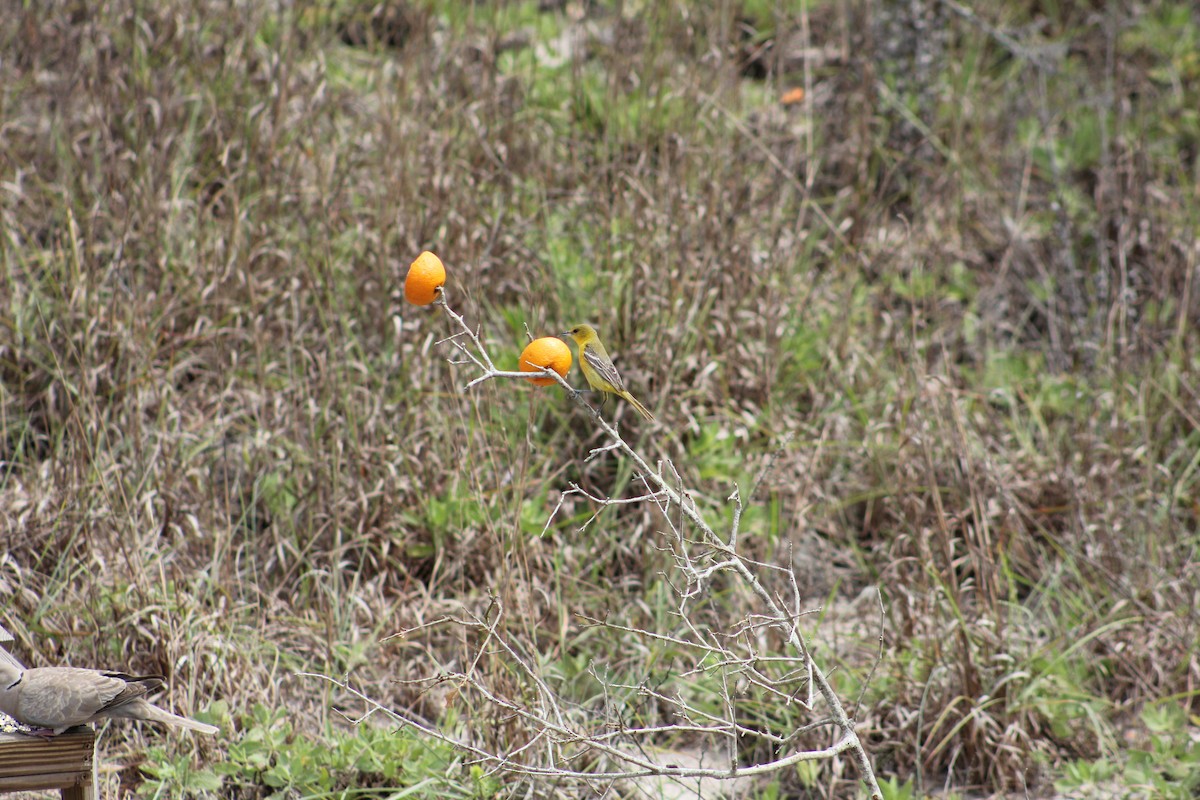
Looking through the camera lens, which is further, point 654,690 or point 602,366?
point 654,690

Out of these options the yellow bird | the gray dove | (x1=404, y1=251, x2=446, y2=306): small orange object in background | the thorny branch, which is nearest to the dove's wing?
the gray dove

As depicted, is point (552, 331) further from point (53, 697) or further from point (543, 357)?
point (53, 697)

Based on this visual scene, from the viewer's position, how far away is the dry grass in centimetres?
331

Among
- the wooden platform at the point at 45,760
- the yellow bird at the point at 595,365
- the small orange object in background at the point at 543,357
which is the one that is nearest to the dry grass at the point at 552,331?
the yellow bird at the point at 595,365

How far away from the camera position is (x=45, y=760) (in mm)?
1878

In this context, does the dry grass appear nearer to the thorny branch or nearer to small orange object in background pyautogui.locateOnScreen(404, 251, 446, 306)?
the thorny branch

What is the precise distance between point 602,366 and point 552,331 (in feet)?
4.76

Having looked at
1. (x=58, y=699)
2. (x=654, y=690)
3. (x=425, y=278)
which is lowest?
(x=654, y=690)

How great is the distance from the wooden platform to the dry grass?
1.12m

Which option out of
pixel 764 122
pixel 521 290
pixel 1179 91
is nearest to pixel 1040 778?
pixel 521 290

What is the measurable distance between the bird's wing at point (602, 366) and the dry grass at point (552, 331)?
0.68 ft

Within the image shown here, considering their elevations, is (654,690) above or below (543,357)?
below


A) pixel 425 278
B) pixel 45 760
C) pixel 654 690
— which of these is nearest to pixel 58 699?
pixel 45 760

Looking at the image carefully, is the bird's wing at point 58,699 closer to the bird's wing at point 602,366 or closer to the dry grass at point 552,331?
the dry grass at point 552,331
